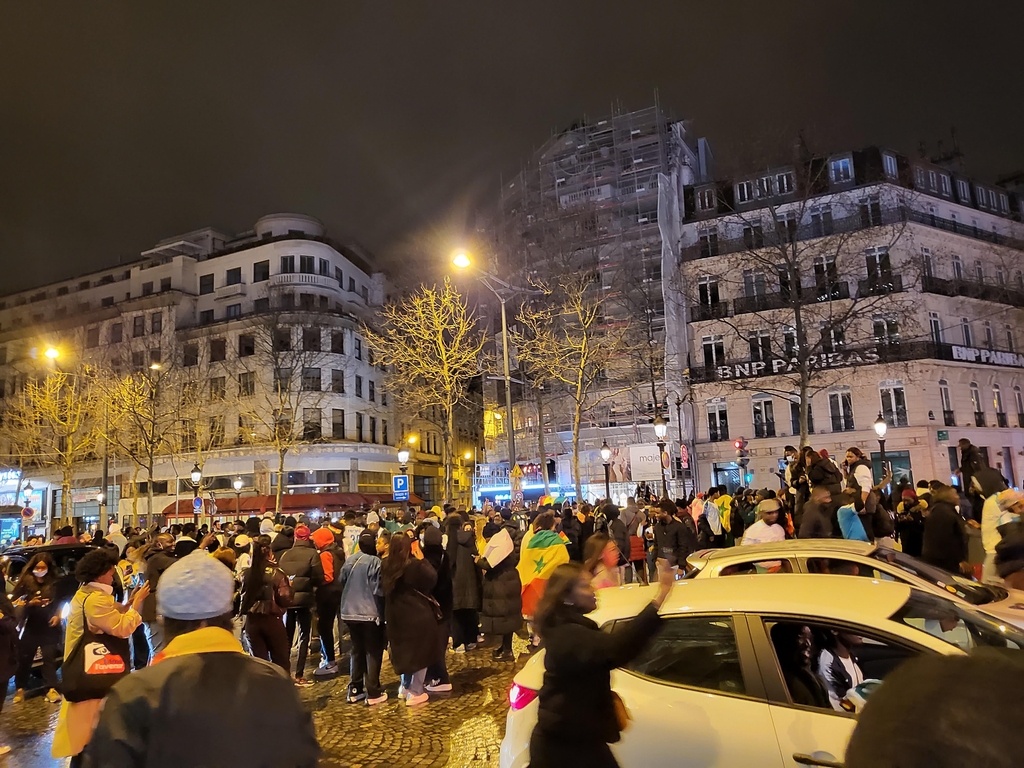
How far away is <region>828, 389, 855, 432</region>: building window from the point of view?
35.0m

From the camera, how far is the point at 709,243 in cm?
3881

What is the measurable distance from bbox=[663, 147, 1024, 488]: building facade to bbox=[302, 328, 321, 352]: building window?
2259 cm

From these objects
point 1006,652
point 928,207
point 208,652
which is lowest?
point 208,652

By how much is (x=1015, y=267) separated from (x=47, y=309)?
71973 millimetres

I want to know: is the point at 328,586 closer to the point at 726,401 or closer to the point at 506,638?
the point at 506,638

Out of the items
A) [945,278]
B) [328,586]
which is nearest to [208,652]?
[328,586]

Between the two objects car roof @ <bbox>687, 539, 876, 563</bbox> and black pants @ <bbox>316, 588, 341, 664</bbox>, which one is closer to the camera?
car roof @ <bbox>687, 539, 876, 563</bbox>

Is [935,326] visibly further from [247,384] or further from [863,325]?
[247,384]

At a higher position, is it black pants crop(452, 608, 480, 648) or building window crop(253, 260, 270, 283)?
building window crop(253, 260, 270, 283)

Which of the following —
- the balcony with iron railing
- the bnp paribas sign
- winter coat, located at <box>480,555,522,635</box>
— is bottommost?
winter coat, located at <box>480,555,522,635</box>

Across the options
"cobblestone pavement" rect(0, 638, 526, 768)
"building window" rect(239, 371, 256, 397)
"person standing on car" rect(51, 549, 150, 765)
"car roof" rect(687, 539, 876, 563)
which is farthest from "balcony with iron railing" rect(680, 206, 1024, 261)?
"person standing on car" rect(51, 549, 150, 765)

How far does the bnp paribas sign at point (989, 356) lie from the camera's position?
3528 centimetres

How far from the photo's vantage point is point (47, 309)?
58.0 meters

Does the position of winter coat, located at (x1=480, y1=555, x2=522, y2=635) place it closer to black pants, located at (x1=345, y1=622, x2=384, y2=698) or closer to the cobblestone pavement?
the cobblestone pavement
